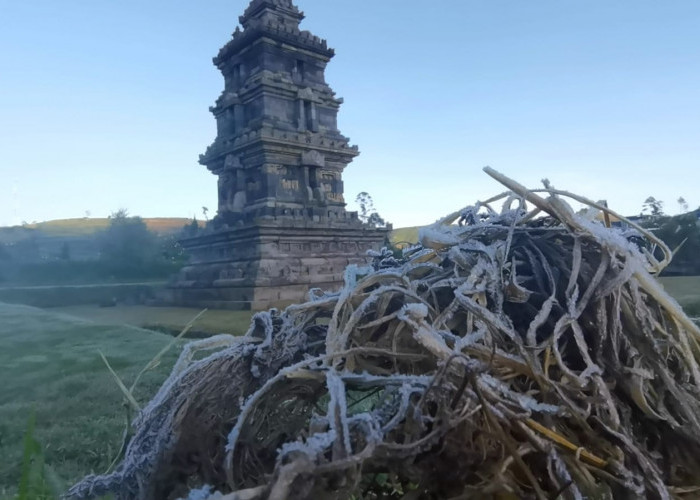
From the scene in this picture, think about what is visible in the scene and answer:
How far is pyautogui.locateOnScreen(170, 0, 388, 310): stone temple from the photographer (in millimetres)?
14008

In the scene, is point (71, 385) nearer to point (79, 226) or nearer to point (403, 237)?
point (403, 237)

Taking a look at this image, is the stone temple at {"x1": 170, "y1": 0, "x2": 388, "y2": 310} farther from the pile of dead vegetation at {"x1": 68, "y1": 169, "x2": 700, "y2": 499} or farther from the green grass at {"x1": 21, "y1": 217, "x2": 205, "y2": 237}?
the green grass at {"x1": 21, "y1": 217, "x2": 205, "y2": 237}

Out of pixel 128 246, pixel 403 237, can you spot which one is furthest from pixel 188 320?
pixel 128 246

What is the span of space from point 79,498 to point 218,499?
499mm

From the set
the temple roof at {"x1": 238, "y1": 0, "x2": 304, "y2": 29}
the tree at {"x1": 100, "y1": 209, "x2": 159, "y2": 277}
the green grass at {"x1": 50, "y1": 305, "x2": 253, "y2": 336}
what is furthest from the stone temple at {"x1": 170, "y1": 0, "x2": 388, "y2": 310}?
the tree at {"x1": 100, "y1": 209, "x2": 159, "y2": 277}

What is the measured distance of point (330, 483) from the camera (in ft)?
1.90

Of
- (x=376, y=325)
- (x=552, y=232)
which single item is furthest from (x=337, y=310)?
(x=552, y=232)

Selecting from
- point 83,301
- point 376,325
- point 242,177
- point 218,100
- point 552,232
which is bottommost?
point 83,301

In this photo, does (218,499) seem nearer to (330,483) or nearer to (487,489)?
(330,483)

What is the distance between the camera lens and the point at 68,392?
4191 mm

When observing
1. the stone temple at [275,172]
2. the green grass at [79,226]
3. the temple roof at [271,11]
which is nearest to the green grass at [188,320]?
the stone temple at [275,172]

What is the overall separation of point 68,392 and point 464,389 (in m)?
4.44

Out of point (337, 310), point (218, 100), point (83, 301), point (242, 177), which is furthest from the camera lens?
point (83, 301)

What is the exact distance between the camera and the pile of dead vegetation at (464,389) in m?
0.67
